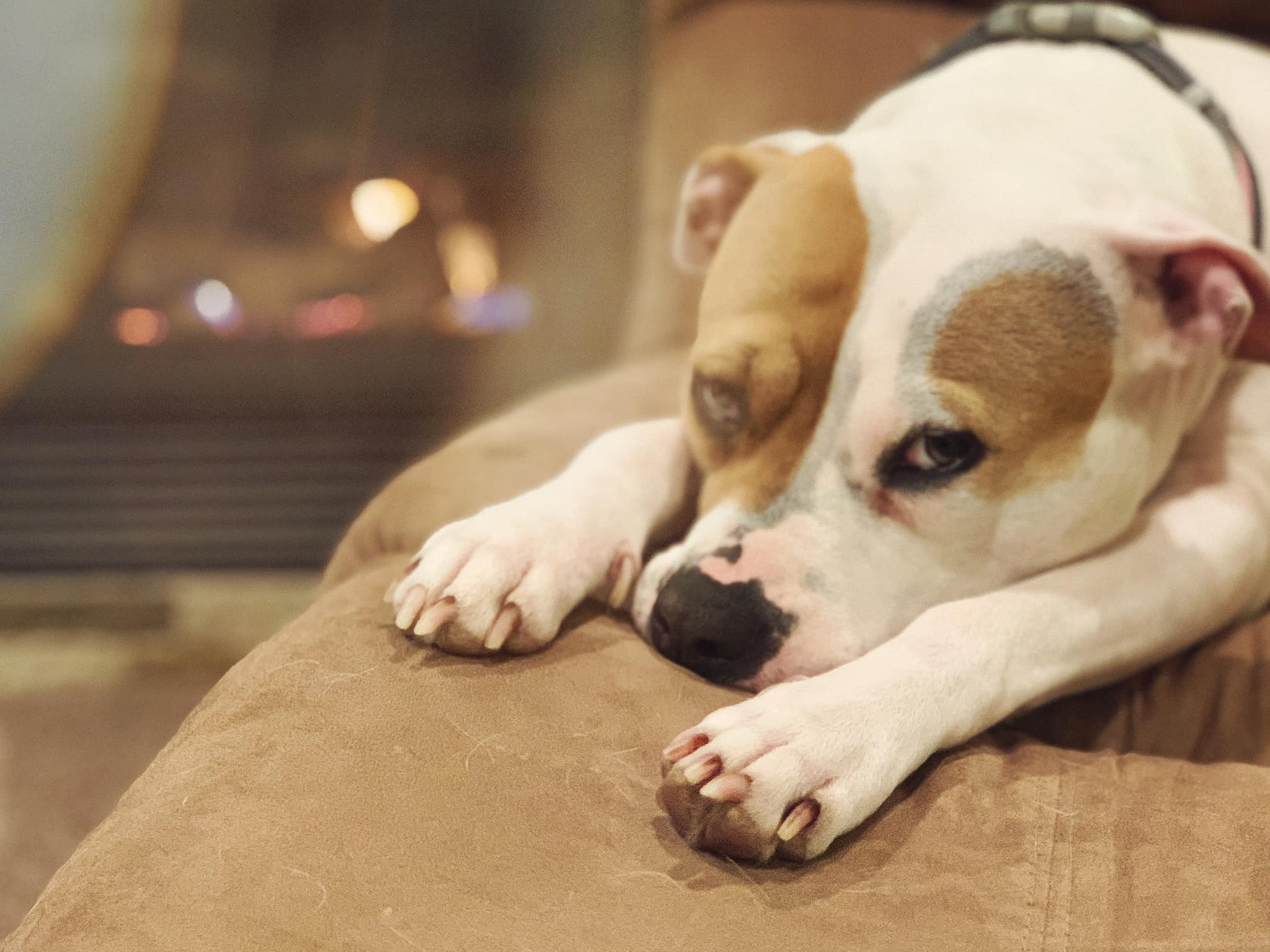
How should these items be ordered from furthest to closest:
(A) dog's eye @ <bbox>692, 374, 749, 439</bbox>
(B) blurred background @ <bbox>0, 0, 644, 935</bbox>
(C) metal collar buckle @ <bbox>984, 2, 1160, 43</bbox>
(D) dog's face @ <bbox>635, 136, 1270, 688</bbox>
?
(B) blurred background @ <bbox>0, 0, 644, 935</bbox>
(C) metal collar buckle @ <bbox>984, 2, 1160, 43</bbox>
(A) dog's eye @ <bbox>692, 374, 749, 439</bbox>
(D) dog's face @ <bbox>635, 136, 1270, 688</bbox>

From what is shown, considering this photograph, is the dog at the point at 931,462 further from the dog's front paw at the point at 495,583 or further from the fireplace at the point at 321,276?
the fireplace at the point at 321,276

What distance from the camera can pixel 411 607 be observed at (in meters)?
0.97

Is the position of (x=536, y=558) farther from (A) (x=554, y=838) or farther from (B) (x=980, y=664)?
(B) (x=980, y=664)

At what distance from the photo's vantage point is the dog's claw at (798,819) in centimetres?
78

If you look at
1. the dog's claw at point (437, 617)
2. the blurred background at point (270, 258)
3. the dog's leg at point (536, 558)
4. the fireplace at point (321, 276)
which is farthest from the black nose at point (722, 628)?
the fireplace at point (321, 276)

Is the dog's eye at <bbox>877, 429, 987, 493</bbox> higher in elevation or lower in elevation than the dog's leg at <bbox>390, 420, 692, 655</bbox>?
higher

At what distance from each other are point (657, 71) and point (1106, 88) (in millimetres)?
1448

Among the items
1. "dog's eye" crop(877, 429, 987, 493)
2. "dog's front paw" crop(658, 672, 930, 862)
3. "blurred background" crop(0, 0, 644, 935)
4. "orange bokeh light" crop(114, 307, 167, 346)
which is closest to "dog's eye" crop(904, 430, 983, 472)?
"dog's eye" crop(877, 429, 987, 493)

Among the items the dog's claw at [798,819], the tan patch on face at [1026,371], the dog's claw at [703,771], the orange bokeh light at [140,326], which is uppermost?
the tan patch on face at [1026,371]

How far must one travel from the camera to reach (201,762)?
2.79ft

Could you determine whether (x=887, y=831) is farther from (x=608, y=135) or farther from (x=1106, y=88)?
(x=608, y=135)

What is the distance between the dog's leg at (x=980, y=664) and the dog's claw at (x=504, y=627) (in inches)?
8.3

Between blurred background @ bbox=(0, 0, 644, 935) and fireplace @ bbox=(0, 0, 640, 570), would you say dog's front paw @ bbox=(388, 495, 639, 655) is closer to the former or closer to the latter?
blurred background @ bbox=(0, 0, 644, 935)

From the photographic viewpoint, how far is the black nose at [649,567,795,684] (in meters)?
1.01
